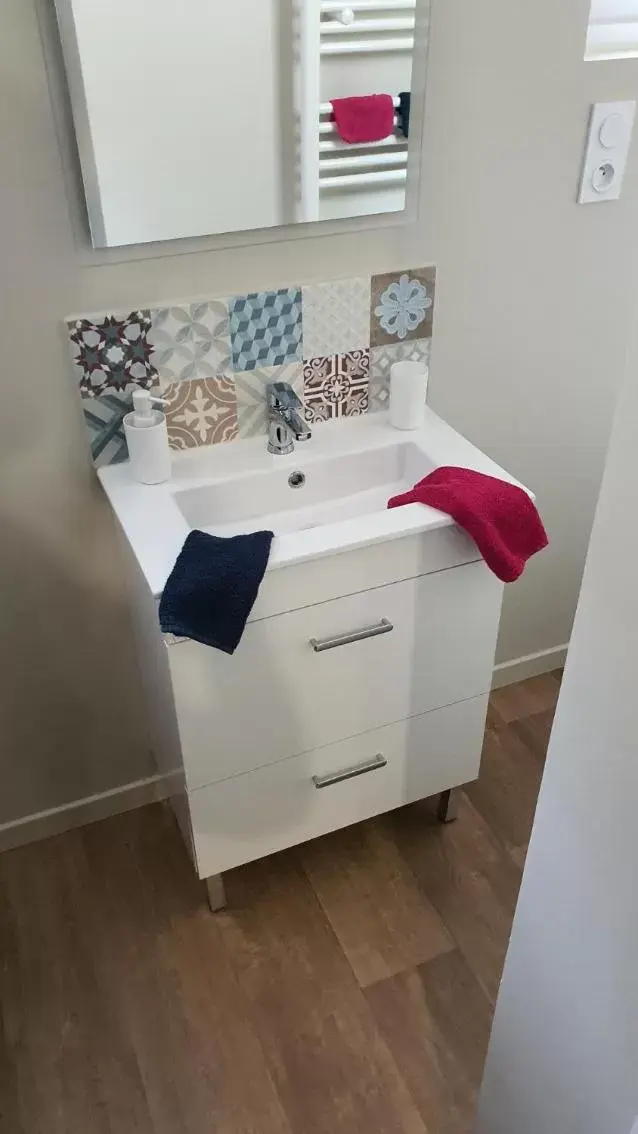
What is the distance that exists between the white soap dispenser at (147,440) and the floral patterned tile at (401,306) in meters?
0.42

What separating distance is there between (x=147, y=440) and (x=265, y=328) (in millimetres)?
283

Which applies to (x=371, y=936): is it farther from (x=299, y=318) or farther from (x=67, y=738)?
(x=299, y=318)

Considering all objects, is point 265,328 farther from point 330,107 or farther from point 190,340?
point 330,107

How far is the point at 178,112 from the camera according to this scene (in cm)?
129

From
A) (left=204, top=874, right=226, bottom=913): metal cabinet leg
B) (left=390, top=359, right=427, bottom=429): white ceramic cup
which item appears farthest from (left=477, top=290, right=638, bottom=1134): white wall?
(left=390, top=359, right=427, bottom=429): white ceramic cup

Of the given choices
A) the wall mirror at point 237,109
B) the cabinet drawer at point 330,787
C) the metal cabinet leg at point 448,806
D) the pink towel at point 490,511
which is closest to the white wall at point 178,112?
the wall mirror at point 237,109

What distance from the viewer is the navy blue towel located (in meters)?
1.19

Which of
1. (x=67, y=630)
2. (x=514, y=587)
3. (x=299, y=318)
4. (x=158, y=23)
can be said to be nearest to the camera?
(x=158, y=23)

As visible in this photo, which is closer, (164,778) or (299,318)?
(299,318)

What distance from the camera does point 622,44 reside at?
5.05 ft

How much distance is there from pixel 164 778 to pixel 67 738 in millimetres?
207

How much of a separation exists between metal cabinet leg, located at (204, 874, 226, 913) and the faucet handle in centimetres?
87

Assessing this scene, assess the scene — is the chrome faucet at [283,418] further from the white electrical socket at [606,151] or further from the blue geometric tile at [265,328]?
the white electrical socket at [606,151]

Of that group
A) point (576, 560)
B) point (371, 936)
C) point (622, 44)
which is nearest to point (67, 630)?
point (371, 936)
